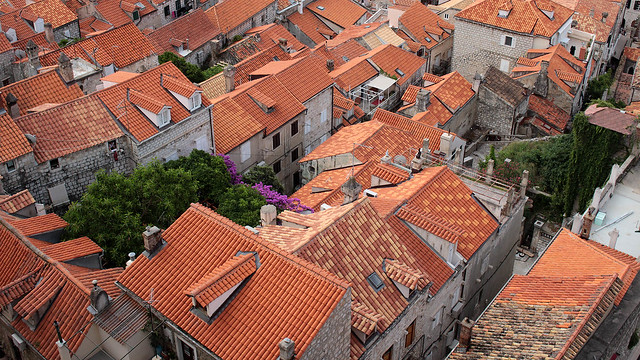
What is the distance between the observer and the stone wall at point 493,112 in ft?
193

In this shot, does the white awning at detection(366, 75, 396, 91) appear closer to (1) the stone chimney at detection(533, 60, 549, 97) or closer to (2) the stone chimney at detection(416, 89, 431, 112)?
(2) the stone chimney at detection(416, 89, 431, 112)

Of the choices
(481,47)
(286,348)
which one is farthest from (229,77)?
(286,348)

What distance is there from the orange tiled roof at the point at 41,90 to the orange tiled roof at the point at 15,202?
31.8ft

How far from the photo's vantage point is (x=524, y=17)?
67125 mm

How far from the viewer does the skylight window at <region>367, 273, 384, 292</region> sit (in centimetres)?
2875

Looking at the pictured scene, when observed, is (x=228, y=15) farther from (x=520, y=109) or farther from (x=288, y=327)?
(x=288, y=327)

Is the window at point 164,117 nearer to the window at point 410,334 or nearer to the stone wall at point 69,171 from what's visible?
the stone wall at point 69,171

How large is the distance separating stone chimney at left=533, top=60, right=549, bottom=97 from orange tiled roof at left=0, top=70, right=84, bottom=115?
4000 cm

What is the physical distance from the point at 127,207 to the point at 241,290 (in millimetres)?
11861

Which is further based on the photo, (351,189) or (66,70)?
(66,70)

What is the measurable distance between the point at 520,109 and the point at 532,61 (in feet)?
25.3

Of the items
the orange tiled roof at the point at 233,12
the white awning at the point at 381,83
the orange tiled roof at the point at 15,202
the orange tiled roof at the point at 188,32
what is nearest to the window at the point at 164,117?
the orange tiled roof at the point at 15,202

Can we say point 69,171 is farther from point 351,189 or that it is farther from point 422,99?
point 422,99

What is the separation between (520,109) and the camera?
59.8m
